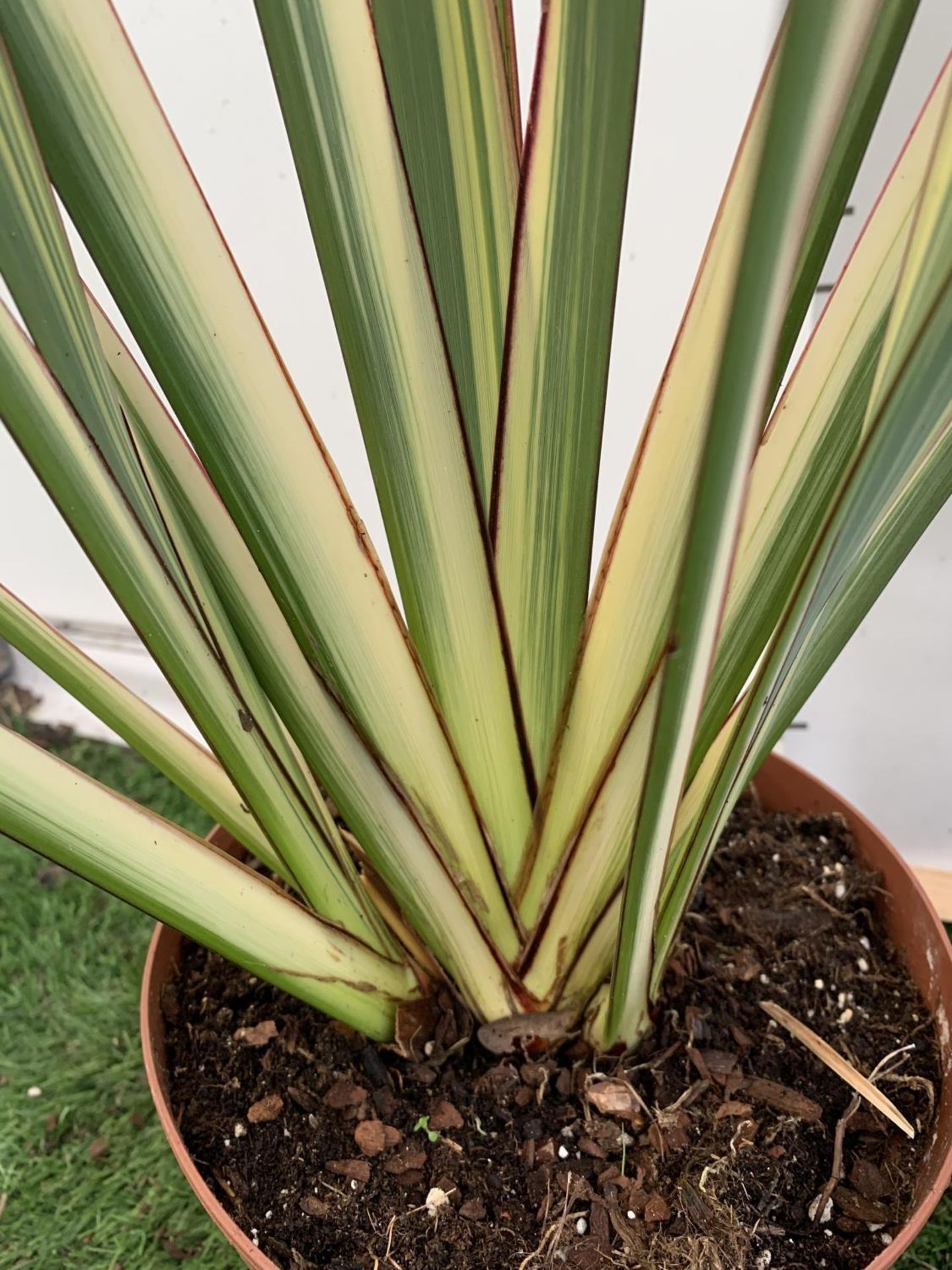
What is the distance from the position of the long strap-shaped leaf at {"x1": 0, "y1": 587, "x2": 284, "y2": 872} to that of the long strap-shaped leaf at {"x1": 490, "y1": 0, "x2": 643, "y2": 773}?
0.53 ft

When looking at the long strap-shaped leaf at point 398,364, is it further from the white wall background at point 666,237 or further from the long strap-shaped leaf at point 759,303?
the white wall background at point 666,237

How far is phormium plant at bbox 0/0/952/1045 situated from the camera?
267 mm

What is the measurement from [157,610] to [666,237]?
528 mm

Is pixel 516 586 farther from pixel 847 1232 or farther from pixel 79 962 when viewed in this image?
pixel 79 962

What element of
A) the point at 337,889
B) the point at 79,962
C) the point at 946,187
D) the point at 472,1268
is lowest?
the point at 79,962

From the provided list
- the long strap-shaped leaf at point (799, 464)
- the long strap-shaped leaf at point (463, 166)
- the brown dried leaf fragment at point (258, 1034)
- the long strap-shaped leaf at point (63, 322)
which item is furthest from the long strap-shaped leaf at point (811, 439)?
the brown dried leaf fragment at point (258, 1034)

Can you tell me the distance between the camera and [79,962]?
2.81 ft

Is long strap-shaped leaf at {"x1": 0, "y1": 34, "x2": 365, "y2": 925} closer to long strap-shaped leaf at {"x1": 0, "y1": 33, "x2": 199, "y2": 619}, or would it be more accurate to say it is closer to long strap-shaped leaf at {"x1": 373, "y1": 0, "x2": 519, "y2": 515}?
long strap-shaped leaf at {"x1": 0, "y1": 33, "x2": 199, "y2": 619}

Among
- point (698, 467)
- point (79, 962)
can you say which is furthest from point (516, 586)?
point (79, 962)

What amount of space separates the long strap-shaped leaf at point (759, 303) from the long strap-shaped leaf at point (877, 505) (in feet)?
0.17

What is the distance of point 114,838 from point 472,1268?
259 millimetres

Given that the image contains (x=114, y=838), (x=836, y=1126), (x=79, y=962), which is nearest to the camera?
(x=114, y=838)

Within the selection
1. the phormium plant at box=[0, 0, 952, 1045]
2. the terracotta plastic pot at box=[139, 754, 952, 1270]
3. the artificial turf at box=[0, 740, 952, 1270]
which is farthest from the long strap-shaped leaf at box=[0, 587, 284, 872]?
the artificial turf at box=[0, 740, 952, 1270]

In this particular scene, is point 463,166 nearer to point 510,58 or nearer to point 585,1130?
point 510,58
